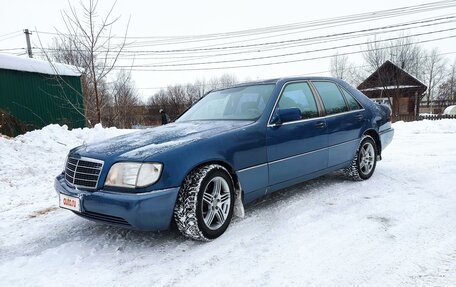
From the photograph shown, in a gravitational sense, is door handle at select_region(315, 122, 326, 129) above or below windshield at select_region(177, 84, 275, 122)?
below

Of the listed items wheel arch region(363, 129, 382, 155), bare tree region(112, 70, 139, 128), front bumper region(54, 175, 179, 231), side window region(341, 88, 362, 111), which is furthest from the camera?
bare tree region(112, 70, 139, 128)

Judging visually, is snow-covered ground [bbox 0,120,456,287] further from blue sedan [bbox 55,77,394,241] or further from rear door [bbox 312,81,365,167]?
rear door [bbox 312,81,365,167]

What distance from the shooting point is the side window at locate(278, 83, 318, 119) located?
393 centimetres

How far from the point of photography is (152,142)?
3127mm

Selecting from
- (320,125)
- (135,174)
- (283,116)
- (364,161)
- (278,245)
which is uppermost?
(283,116)

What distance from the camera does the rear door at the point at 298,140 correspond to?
3594mm

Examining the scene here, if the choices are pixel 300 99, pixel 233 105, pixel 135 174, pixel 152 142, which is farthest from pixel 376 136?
pixel 135 174

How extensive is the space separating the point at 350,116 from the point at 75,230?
3789 mm

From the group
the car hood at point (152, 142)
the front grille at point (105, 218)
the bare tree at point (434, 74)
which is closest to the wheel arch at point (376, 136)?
the car hood at point (152, 142)

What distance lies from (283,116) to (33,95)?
12.9m

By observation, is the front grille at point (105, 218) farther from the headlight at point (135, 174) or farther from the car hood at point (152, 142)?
the car hood at point (152, 142)

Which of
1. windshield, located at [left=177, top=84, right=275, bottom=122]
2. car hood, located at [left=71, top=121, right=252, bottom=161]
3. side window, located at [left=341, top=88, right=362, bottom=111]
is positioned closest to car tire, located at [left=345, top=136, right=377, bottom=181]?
side window, located at [left=341, top=88, right=362, bottom=111]

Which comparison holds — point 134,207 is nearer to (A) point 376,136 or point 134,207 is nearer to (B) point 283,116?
(B) point 283,116

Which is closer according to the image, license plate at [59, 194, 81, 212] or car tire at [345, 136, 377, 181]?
license plate at [59, 194, 81, 212]
